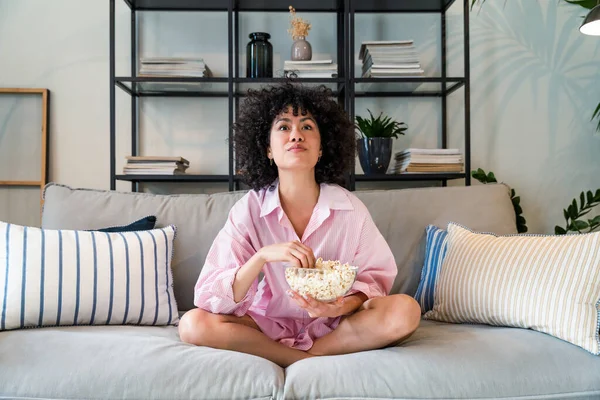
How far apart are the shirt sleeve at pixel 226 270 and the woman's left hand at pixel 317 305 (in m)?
0.23

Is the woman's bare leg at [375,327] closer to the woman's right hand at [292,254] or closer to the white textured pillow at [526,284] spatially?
the woman's right hand at [292,254]

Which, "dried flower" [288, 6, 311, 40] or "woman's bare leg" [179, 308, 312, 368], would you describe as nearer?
"woman's bare leg" [179, 308, 312, 368]

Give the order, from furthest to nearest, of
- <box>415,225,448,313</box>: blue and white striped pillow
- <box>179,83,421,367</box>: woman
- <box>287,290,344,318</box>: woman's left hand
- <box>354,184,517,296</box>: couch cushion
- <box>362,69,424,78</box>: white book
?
<box>362,69,424,78</box>: white book, <box>354,184,517,296</box>: couch cushion, <box>415,225,448,313</box>: blue and white striped pillow, <box>179,83,421,367</box>: woman, <box>287,290,344,318</box>: woman's left hand

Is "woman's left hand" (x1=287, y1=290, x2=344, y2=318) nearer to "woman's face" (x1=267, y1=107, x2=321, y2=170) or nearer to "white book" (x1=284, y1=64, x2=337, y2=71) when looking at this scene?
"woman's face" (x1=267, y1=107, x2=321, y2=170)

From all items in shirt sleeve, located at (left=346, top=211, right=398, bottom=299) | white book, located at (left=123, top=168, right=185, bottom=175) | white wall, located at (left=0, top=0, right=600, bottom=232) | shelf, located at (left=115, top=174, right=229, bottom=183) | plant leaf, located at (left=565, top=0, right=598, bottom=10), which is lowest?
shirt sleeve, located at (left=346, top=211, right=398, bottom=299)

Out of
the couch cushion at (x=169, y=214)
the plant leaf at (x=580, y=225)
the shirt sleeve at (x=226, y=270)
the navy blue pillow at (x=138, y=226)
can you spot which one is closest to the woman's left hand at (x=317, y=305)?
the shirt sleeve at (x=226, y=270)

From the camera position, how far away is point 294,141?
5.56 feet

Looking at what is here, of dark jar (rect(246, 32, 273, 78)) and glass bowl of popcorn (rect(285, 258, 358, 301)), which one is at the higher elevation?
dark jar (rect(246, 32, 273, 78))

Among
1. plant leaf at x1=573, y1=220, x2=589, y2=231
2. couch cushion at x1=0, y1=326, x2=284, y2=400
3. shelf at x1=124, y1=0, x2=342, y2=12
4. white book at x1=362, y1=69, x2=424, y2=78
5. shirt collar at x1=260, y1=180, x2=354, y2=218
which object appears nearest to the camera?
couch cushion at x1=0, y1=326, x2=284, y2=400

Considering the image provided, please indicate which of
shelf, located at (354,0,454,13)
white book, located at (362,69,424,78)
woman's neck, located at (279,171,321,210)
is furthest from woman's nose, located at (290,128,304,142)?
shelf, located at (354,0,454,13)

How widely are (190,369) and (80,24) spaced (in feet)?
6.97

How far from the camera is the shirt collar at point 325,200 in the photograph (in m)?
1.68

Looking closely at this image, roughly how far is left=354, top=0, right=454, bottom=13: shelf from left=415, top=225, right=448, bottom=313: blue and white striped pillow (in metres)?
1.34

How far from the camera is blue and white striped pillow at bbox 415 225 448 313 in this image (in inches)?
71.9
